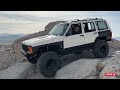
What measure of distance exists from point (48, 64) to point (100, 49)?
3.43 m

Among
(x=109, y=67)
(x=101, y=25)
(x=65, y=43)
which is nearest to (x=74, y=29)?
(x=65, y=43)

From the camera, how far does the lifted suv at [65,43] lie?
908 cm

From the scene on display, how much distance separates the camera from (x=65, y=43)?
9734 mm

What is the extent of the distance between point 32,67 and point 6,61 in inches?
149

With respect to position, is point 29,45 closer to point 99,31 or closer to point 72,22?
point 72,22

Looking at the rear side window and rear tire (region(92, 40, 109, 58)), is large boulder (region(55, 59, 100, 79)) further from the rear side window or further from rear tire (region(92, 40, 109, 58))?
the rear side window

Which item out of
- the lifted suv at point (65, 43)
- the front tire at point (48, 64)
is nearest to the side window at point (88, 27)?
the lifted suv at point (65, 43)

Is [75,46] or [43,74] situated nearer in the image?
[43,74]

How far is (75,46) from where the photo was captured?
10.1 m

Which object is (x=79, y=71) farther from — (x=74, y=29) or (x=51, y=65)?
(x=74, y=29)

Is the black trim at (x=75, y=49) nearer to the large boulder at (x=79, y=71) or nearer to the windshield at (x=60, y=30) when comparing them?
the large boulder at (x=79, y=71)
